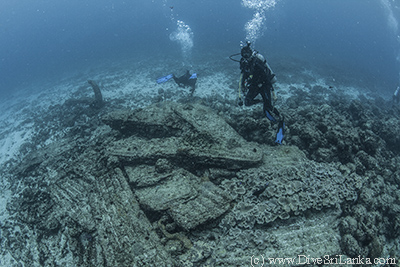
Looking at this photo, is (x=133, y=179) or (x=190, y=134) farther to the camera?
(x=190, y=134)

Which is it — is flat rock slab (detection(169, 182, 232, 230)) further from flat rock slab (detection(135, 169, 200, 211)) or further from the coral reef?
flat rock slab (detection(135, 169, 200, 211))

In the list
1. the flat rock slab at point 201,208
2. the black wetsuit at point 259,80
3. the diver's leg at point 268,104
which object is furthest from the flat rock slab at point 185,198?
the black wetsuit at point 259,80

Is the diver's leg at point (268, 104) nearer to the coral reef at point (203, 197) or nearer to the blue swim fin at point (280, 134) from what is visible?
the blue swim fin at point (280, 134)

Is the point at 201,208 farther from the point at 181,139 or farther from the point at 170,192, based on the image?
the point at 181,139

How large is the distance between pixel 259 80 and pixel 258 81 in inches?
2.6

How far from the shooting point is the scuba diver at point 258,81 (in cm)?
777

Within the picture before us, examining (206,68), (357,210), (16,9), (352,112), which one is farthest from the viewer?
(16,9)

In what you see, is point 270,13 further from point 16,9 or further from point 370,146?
point 16,9

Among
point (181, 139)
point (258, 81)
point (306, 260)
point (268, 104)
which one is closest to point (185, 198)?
point (181, 139)

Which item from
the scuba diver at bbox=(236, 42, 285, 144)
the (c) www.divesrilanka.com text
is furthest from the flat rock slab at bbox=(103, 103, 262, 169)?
the (c) www.divesrilanka.com text

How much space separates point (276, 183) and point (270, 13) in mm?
140514

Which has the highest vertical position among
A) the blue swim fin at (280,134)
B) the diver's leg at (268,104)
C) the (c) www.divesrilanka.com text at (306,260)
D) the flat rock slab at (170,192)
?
the diver's leg at (268,104)

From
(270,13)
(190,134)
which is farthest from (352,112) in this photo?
(270,13)

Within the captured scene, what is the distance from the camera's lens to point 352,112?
448 inches
